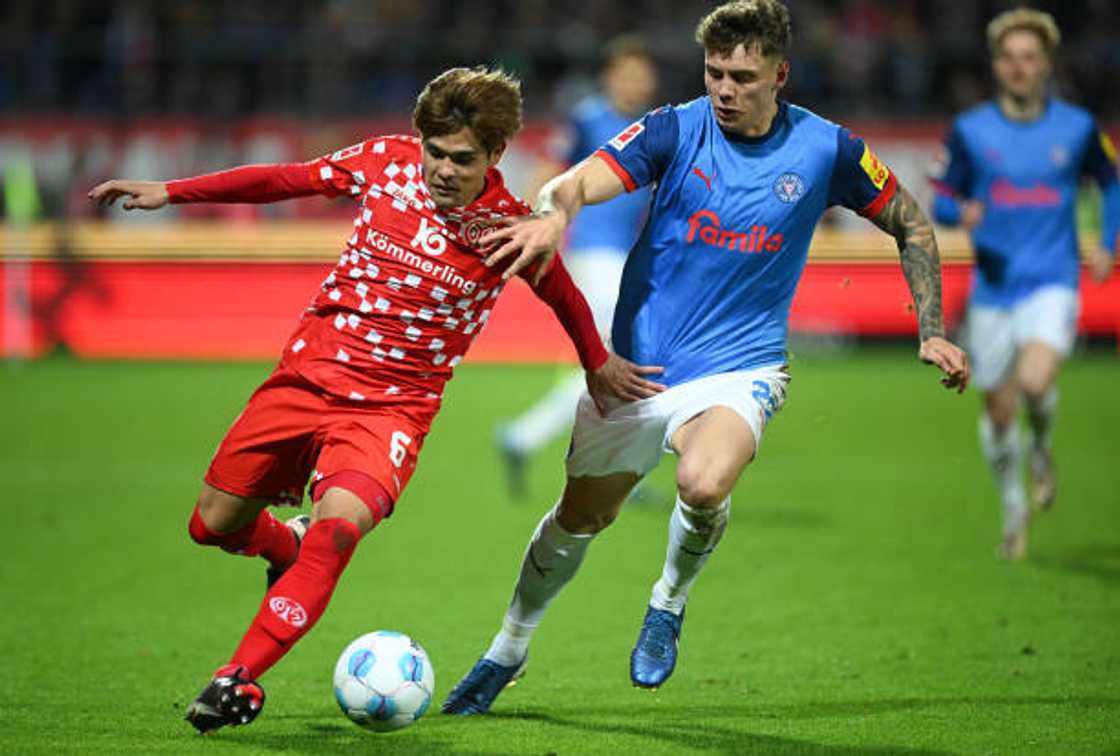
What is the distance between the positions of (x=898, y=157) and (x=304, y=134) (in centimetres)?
774

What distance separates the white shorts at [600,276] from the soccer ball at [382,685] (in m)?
5.48

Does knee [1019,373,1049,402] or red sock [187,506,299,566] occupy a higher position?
knee [1019,373,1049,402]

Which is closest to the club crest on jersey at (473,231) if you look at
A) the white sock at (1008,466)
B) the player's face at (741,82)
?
the player's face at (741,82)

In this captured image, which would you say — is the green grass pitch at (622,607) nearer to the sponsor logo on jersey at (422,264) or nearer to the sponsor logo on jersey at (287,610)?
the sponsor logo on jersey at (287,610)

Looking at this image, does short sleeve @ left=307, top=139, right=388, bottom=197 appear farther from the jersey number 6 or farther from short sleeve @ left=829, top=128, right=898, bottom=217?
short sleeve @ left=829, top=128, right=898, bottom=217

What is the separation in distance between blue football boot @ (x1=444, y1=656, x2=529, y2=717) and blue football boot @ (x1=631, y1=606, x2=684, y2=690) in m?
0.56

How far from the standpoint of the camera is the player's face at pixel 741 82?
18.3 ft

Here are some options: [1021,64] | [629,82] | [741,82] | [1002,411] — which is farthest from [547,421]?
[741,82]

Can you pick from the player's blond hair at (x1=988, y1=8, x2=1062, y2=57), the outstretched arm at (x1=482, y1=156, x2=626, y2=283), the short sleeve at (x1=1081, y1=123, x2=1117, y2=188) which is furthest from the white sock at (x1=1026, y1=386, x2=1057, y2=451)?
the outstretched arm at (x1=482, y1=156, x2=626, y2=283)

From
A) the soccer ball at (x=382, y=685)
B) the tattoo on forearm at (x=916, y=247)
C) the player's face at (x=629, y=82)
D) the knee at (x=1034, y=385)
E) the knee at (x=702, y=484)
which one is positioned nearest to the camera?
the soccer ball at (x=382, y=685)

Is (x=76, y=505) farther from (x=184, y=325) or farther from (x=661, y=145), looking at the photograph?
(x=184, y=325)

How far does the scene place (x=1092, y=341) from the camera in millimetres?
20219

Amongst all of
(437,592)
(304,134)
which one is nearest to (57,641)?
(437,592)

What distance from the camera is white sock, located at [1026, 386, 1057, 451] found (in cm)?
933
